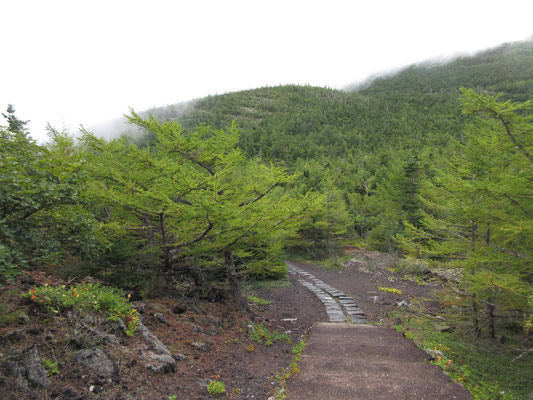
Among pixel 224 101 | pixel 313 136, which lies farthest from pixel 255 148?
pixel 224 101

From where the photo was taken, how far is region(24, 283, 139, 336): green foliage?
4633 mm

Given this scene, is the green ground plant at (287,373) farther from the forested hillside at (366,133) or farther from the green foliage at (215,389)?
the forested hillside at (366,133)

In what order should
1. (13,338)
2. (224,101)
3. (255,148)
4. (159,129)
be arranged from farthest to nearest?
(224,101) < (255,148) < (159,129) < (13,338)

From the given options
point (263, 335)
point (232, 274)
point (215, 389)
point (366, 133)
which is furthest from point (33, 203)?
point (366, 133)

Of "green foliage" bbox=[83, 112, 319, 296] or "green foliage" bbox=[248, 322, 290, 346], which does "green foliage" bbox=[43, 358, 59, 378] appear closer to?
"green foliage" bbox=[83, 112, 319, 296]

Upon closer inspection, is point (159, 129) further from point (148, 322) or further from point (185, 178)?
point (148, 322)

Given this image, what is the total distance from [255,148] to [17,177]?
75.4 metres

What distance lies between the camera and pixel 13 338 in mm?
3822

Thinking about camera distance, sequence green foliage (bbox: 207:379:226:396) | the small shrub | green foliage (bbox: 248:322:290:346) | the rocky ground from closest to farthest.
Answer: the rocky ground < green foliage (bbox: 207:379:226:396) < green foliage (bbox: 248:322:290:346) < the small shrub

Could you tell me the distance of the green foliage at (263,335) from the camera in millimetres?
7574

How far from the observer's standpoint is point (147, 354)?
486cm

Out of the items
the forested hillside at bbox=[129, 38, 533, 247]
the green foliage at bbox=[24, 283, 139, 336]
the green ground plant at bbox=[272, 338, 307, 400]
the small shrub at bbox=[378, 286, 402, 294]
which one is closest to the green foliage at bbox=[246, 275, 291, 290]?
the small shrub at bbox=[378, 286, 402, 294]

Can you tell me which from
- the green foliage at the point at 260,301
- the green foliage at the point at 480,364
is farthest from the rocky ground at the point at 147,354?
the green foliage at the point at 260,301

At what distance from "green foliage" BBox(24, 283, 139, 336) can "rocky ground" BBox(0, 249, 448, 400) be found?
0.18m
